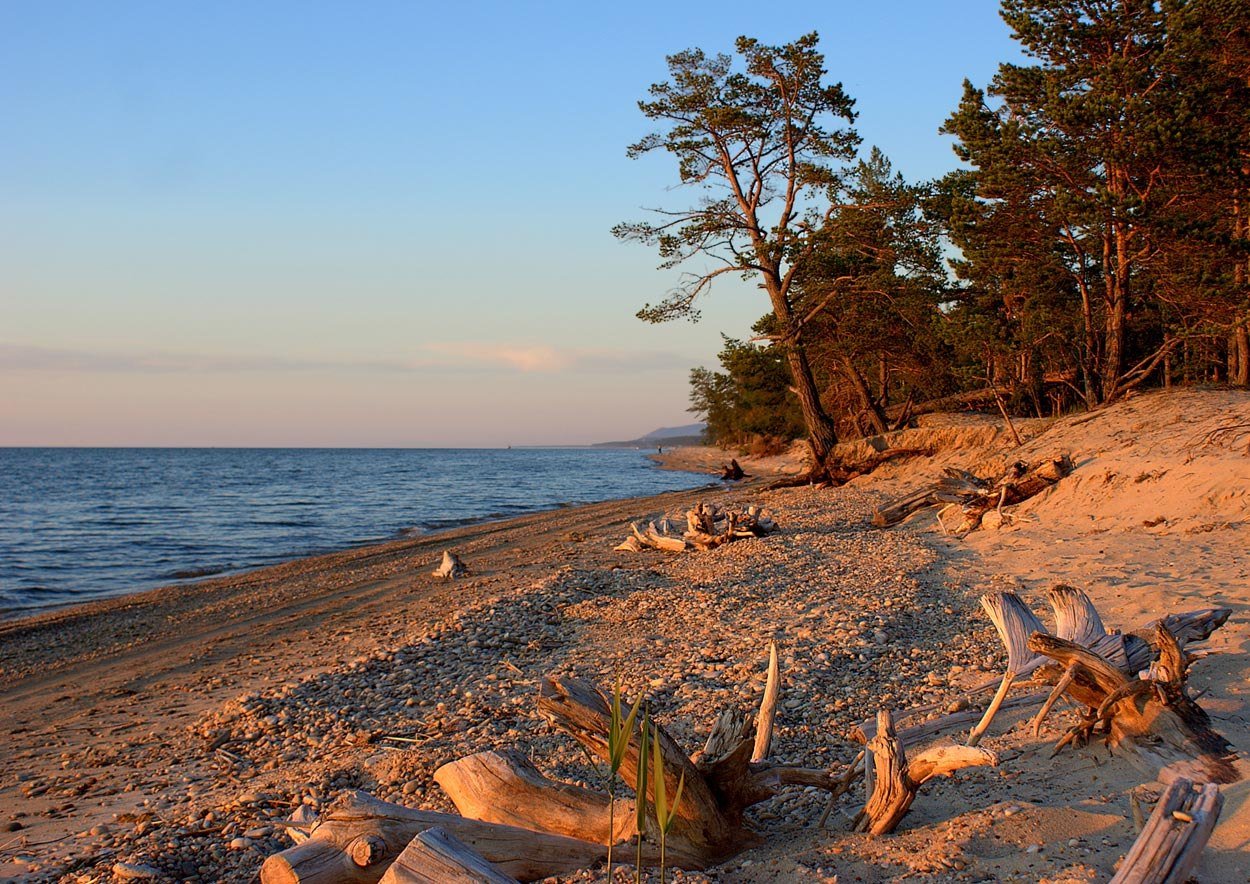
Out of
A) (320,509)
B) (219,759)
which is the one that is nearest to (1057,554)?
(219,759)

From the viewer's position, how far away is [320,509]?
3017 cm

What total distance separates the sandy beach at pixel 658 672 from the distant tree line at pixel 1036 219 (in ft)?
14.4

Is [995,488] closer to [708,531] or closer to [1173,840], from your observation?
[708,531]

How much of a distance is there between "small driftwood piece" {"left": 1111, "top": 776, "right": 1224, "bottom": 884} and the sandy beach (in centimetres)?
20

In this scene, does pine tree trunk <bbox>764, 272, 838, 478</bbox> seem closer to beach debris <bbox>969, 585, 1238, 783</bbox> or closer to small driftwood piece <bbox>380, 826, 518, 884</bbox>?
beach debris <bbox>969, 585, 1238, 783</bbox>

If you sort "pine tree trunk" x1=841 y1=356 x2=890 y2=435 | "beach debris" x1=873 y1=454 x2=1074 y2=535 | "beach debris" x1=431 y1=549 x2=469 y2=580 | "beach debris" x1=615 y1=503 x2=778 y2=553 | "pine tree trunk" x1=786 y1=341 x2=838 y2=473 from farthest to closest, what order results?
"pine tree trunk" x1=841 y1=356 x2=890 y2=435 → "pine tree trunk" x1=786 y1=341 x2=838 y2=473 → "beach debris" x1=431 y1=549 x2=469 y2=580 → "beach debris" x1=615 y1=503 x2=778 y2=553 → "beach debris" x1=873 y1=454 x2=1074 y2=535

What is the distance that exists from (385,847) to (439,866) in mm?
452

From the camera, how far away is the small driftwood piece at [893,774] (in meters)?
3.25

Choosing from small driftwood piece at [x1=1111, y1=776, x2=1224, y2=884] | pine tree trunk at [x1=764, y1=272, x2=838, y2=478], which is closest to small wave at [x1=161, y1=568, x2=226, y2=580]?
pine tree trunk at [x1=764, y1=272, x2=838, y2=478]

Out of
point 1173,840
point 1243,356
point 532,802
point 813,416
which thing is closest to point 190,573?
point 532,802

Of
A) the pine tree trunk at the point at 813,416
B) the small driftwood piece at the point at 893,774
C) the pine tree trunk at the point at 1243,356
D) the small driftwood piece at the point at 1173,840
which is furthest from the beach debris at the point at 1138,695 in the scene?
the pine tree trunk at the point at 813,416

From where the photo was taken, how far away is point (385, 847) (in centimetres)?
295

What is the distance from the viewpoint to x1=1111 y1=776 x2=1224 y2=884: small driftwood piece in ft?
8.29

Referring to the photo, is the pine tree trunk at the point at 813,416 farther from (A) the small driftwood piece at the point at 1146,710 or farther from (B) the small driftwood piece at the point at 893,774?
(B) the small driftwood piece at the point at 893,774
